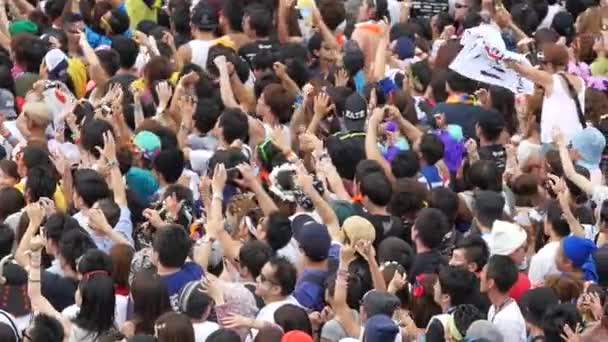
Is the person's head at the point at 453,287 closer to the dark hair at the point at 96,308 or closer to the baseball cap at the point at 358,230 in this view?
the baseball cap at the point at 358,230

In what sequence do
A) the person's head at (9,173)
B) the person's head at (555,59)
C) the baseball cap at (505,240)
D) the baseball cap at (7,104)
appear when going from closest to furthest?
the baseball cap at (505,240), the person's head at (9,173), the baseball cap at (7,104), the person's head at (555,59)

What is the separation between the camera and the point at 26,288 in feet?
27.9

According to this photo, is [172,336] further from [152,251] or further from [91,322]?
[152,251]

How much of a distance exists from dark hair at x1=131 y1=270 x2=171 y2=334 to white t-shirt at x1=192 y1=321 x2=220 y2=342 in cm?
16

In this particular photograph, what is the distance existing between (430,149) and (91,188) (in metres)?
2.34

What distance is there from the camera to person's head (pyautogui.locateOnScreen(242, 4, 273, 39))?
1416 centimetres

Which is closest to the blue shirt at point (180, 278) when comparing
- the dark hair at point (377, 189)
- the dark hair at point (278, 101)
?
the dark hair at point (377, 189)

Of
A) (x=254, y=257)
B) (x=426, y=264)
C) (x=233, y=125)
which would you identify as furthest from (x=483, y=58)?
(x=254, y=257)

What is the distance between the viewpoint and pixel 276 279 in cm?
862

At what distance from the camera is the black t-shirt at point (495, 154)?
11445 millimetres

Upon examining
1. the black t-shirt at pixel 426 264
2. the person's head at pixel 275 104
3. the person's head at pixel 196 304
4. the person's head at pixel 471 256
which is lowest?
the person's head at pixel 275 104

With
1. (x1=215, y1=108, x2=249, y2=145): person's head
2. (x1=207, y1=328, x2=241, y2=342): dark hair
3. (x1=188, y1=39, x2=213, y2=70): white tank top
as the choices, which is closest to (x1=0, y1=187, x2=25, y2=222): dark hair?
(x1=215, y1=108, x2=249, y2=145): person's head

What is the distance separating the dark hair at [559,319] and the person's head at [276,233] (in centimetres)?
172

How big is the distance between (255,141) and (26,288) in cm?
350
